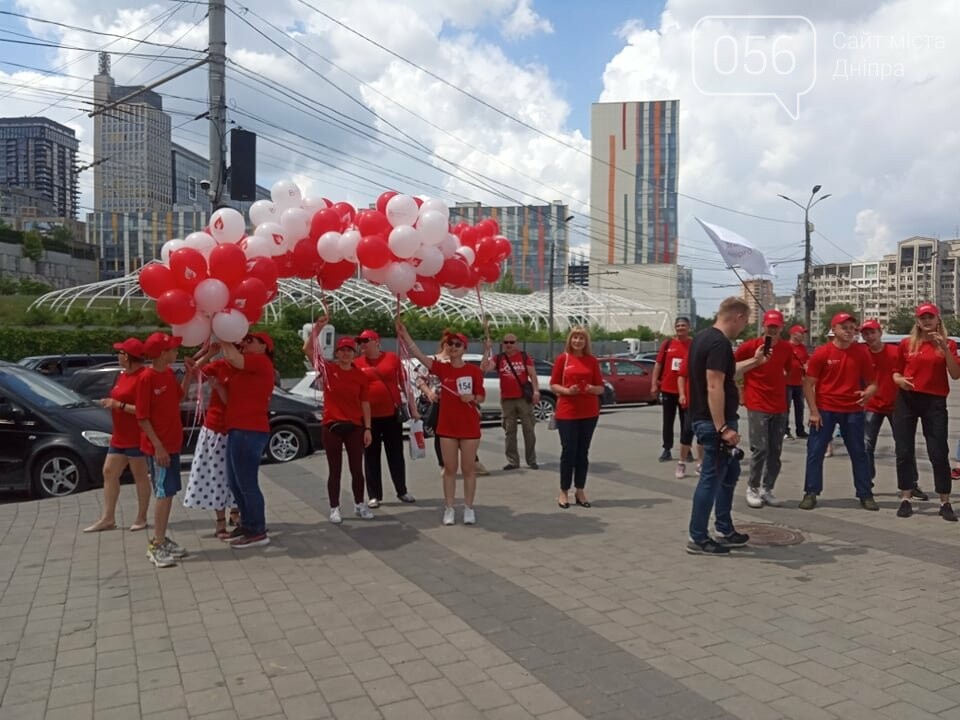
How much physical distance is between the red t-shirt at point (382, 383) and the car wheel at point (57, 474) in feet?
12.2

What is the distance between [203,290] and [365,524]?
2.67 m

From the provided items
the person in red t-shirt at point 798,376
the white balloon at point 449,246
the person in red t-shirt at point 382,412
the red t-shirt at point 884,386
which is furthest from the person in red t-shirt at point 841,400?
the person in red t-shirt at point 382,412

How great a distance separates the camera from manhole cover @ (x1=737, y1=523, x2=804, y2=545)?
6.38 meters

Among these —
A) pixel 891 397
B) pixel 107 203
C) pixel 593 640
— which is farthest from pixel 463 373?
pixel 107 203

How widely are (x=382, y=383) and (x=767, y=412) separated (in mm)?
3859

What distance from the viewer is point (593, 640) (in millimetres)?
4355

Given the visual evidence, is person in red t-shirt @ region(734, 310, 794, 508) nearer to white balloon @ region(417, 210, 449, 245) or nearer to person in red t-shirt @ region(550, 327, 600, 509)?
person in red t-shirt @ region(550, 327, 600, 509)

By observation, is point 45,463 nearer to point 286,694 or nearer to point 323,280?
A: point 323,280

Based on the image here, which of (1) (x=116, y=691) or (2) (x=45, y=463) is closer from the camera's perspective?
(1) (x=116, y=691)

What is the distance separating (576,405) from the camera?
7621 mm

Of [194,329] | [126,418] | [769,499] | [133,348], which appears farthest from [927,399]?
[126,418]

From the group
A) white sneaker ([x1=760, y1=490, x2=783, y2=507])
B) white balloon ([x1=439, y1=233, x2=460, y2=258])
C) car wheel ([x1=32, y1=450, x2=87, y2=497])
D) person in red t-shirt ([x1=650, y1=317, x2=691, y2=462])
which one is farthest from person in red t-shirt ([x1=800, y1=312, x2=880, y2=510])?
car wheel ([x1=32, y1=450, x2=87, y2=497])

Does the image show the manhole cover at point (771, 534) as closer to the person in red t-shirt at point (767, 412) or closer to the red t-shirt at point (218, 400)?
the person in red t-shirt at point (767, 412)

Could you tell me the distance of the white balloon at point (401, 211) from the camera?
6.68 m
